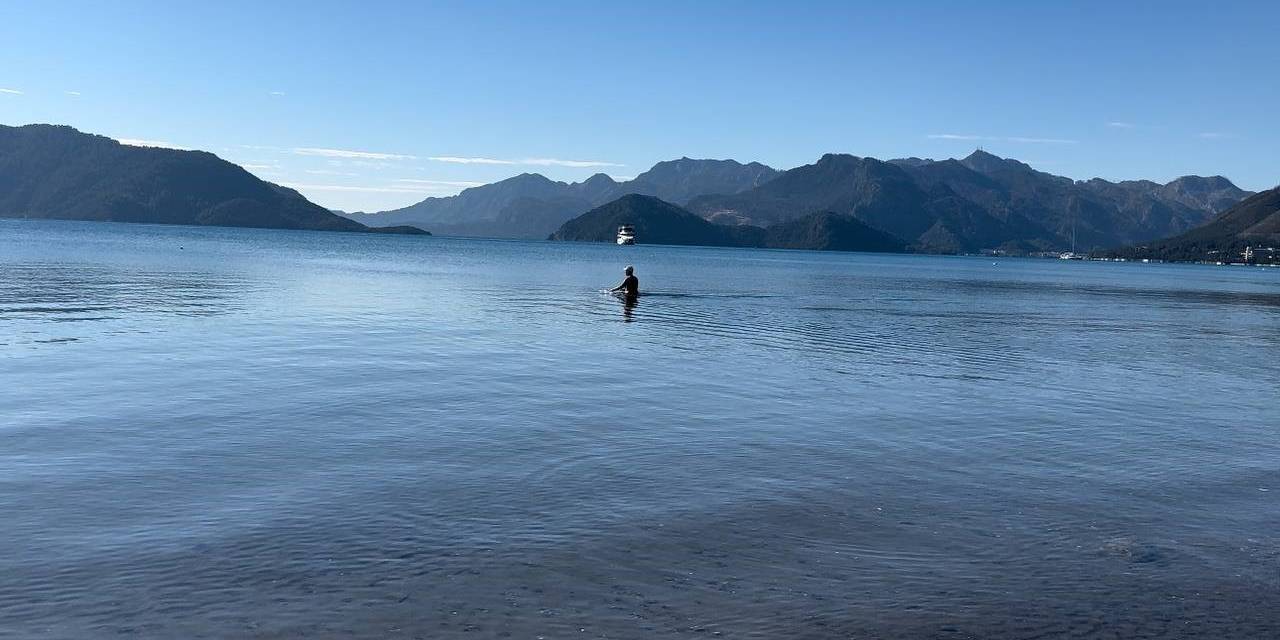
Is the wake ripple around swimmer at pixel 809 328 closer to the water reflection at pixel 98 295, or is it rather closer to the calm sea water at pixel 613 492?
the calm sea water at pixel 613 492

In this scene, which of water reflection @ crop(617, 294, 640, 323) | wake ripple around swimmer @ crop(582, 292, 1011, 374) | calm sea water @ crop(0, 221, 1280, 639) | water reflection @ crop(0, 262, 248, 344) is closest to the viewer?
calm sea water @ crop(0, 221, 1280, 639)

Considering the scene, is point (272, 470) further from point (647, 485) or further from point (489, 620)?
point (489, 620)

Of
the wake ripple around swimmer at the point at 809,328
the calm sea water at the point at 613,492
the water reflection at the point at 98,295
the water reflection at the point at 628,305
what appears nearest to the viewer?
the calm sea water at the point at 613,492

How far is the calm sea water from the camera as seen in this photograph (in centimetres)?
998

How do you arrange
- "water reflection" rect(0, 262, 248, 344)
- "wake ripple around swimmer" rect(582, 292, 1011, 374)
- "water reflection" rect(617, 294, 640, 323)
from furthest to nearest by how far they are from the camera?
"water reflection" rect(617, 294, 640, 323) → "water reflection" rect(0, 262, 248, 344) → "wake ripple around swimmer" rect(582, 292, 1011, 374)

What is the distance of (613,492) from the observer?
14.5 m

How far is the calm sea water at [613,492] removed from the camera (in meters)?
9.98

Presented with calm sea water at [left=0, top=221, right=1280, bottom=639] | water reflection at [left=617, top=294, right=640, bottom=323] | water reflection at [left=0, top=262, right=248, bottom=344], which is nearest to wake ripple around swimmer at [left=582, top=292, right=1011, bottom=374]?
water reflection at [left=617, top=294, right=640, bottom=323]

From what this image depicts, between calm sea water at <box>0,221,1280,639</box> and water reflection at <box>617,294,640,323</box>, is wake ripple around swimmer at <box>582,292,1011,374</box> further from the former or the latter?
calm sea water at <box>0,221,1280,639</box>

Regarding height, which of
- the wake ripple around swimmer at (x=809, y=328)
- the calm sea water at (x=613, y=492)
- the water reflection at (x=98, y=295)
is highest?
the water reflection at (x=98, y=295)

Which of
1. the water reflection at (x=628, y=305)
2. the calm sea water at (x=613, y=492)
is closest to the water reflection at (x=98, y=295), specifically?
the calm sea water at (x=613, y=492)

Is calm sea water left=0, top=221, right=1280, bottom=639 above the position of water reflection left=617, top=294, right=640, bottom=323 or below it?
below

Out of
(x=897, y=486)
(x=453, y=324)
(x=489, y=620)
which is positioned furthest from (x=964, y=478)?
(x=453, y=324)

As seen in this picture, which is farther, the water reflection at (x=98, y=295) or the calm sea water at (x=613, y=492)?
the water reflection at (x=98, y=295)
